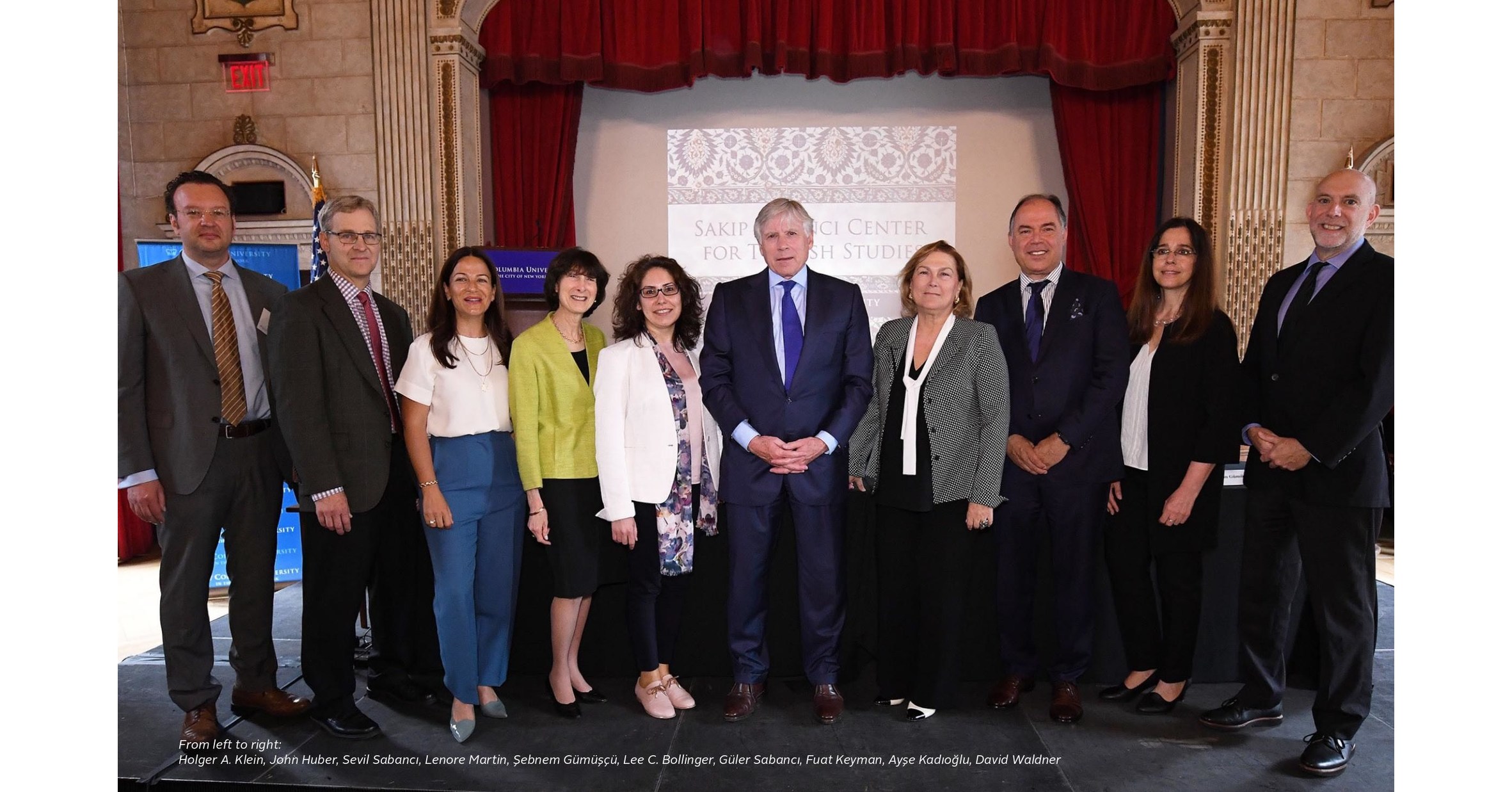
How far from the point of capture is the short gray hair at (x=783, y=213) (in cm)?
246

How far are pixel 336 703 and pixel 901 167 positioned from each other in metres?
4.95

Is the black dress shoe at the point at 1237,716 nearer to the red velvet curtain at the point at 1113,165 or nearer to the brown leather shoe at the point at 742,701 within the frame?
the brown leather shoe at the point at 742,701

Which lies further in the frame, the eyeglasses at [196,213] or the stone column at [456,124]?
the stone column at [456,124]

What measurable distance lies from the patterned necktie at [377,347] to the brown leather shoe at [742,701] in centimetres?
137

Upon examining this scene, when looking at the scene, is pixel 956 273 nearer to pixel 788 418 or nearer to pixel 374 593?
pixel 788 418

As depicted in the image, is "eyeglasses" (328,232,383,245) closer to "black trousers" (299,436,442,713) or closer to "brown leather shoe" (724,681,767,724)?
"black trousers" (299,436,442,713)

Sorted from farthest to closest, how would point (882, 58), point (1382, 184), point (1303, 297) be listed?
point (882, 58) < point (1382, 184) < point (1303, 297)

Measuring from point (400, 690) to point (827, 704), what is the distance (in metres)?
1.46

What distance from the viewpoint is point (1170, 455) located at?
2.47m

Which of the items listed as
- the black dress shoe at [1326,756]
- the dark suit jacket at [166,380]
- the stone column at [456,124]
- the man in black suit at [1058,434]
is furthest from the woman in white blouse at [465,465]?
the stone column at [456,124]

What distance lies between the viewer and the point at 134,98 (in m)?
5.49

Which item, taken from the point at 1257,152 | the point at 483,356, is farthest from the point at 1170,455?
the point at 1257,152

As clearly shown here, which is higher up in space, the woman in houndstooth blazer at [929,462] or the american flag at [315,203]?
the american flag at [315,203]

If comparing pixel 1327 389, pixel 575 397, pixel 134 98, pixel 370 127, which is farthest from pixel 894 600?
pixel 134 98
